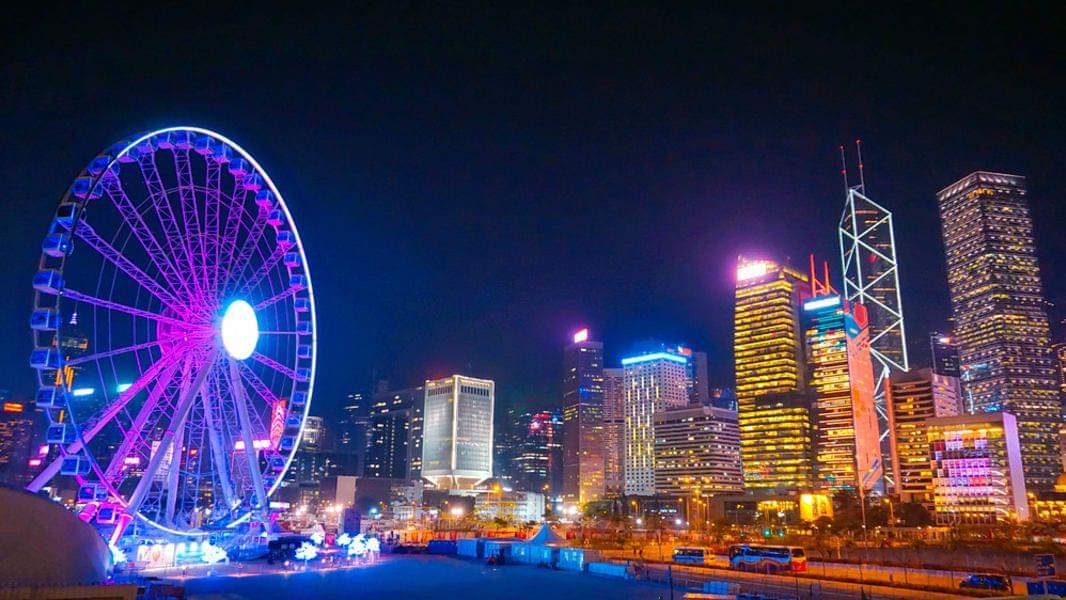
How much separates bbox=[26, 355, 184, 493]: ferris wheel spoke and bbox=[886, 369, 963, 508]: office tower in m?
162

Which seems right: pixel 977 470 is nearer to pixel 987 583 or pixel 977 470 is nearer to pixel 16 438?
pixel 987 583

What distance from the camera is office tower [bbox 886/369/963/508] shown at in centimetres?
16800

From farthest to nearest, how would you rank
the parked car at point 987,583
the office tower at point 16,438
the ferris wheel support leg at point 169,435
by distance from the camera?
the office tower at point 16,438
the ferris wheel support leg at point 169,435
the parked car at point 987,583

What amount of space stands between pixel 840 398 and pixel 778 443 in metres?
19.7

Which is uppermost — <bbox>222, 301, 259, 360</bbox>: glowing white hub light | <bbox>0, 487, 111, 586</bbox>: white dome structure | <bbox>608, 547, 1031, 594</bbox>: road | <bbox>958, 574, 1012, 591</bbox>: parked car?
<bbox>222, 301, 259, 360</bbox>: glowing white hub light

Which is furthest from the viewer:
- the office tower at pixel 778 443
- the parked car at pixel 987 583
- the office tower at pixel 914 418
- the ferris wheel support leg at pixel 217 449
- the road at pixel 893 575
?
the office tower at pixel 778 443

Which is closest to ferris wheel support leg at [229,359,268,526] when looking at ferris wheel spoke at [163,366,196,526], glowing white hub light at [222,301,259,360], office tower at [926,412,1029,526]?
glowing white hub light at [222,301,259,360]

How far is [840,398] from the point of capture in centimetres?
18150

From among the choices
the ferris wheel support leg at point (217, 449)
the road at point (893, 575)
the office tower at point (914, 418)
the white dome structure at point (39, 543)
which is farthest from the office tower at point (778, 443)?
the white dome structure at point (39, 543)

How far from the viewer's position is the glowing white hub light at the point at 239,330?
150 ft

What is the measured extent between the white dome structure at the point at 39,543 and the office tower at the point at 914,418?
171 m

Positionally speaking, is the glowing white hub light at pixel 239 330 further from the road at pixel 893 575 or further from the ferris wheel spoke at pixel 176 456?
the road at pixel 893 575

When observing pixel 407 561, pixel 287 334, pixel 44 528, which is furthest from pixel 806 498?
pixel 44 528

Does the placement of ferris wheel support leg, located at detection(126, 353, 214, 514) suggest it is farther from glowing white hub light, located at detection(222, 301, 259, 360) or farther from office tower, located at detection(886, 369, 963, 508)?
office tower, located at detection(886, 369, 963, 508)
